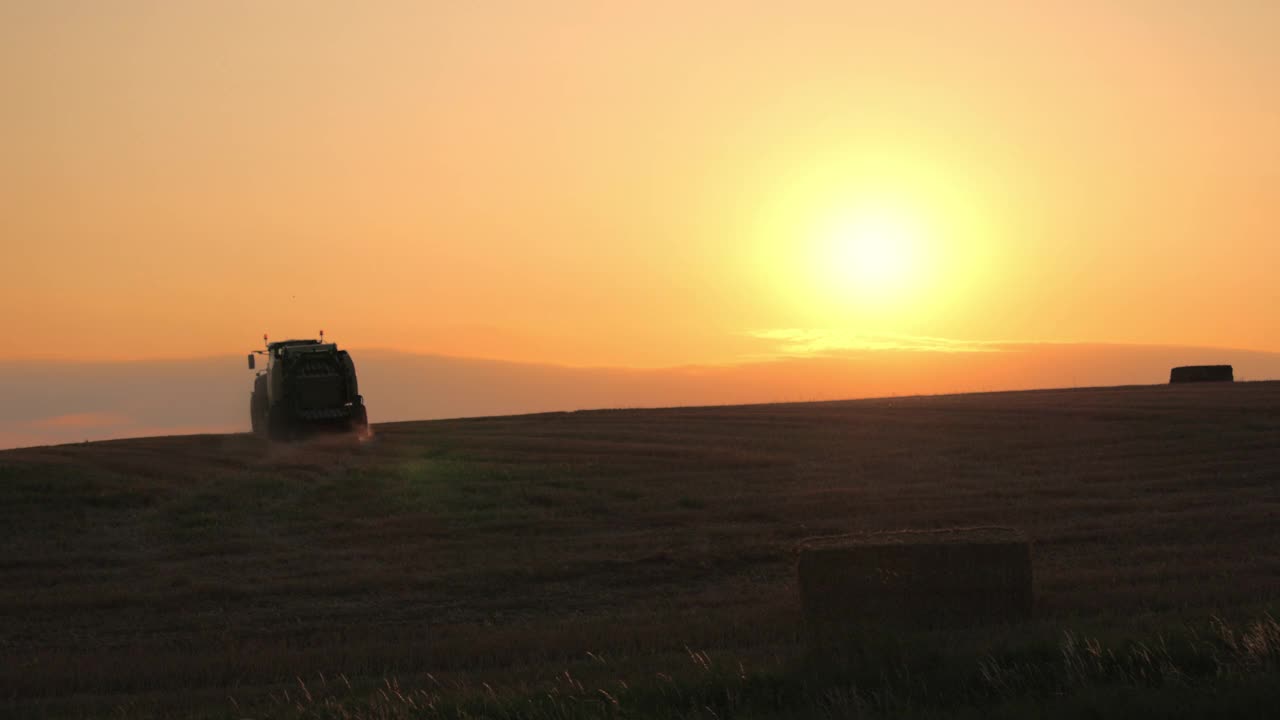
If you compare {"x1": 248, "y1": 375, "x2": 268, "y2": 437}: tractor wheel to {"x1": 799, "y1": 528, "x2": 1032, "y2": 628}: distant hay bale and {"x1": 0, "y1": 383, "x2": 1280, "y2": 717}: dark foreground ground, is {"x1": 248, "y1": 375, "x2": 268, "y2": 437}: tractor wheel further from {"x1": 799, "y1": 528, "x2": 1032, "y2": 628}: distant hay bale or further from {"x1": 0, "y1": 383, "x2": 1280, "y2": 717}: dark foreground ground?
{"x1": 799, "y1": 528, "x2": 1032, "y2": 628}: distant hay bale

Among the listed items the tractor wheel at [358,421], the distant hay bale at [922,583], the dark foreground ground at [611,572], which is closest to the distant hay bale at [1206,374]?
the dark foreground ground at [611,572]

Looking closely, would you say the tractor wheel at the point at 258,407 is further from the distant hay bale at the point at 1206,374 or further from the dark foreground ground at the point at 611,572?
the distant hay bale at the point at 1206,374


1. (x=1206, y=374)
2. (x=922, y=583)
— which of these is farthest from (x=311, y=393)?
(x=1206, y=374)

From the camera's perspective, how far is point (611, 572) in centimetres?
1775

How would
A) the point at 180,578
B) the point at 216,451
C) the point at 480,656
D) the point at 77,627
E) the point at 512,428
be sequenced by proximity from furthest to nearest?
the point at 512,428 → the point at 216,451 → the point at 180,578 → the point at 77,627 → the point at 480,656

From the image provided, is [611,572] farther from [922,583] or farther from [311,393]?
[311,393]

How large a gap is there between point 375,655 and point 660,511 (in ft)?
33.9

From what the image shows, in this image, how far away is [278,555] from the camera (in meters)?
19.6

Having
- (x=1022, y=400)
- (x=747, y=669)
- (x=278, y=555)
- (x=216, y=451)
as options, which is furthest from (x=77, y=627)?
(x=1022, y=400)

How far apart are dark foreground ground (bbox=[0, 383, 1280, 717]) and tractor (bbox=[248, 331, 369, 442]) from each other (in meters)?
1.22

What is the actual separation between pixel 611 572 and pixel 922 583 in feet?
18.4

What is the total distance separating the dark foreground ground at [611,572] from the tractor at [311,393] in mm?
1220

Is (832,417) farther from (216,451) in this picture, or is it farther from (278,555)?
(278,555)

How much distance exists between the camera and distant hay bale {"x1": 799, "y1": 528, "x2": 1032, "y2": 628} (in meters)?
13.3
